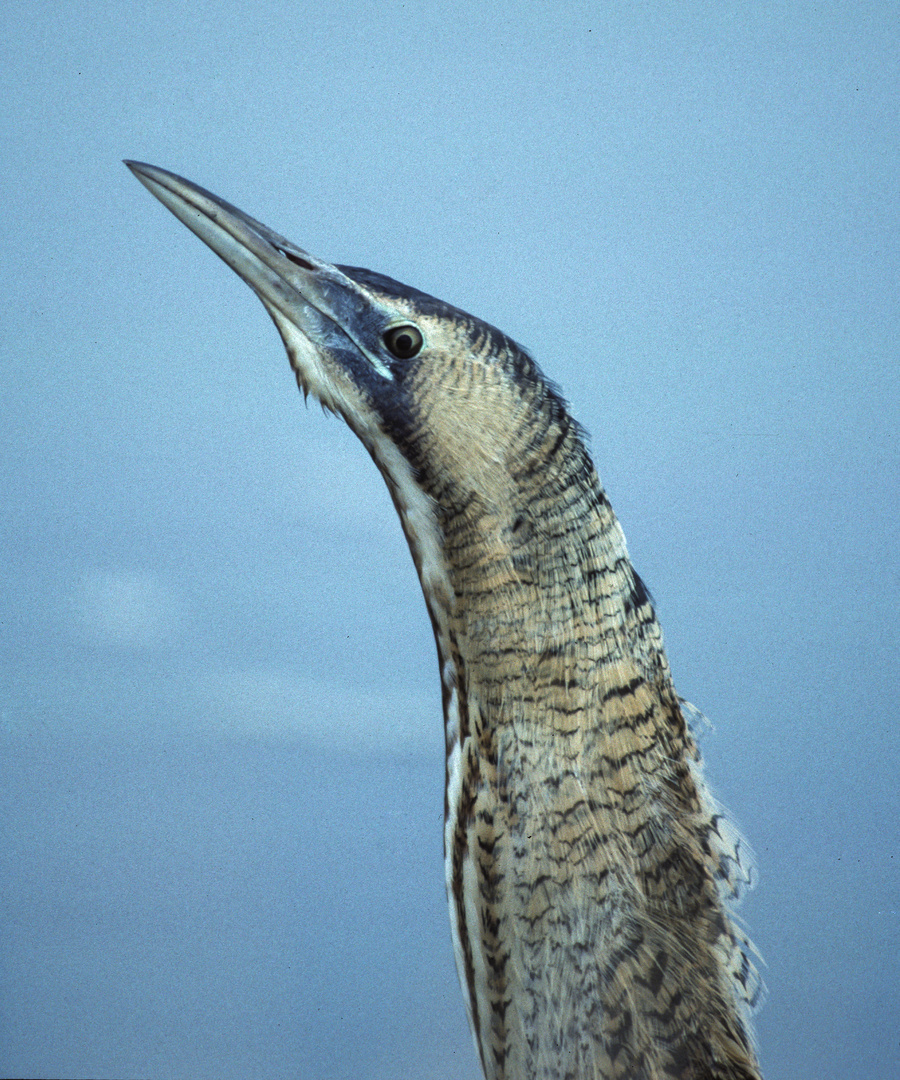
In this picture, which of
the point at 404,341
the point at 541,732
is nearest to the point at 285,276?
the point at 404,341

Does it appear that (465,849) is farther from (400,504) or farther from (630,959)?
(400,504)

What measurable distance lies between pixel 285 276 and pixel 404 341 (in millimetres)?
130

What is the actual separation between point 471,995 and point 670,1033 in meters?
0.17

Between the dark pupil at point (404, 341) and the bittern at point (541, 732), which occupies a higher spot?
the dark pupil at point (404, 341)

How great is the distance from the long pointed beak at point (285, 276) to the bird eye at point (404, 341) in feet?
0.06

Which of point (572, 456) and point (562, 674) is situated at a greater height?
point (572, 456)

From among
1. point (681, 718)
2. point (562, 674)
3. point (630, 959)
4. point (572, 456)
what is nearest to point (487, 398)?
point (572, 456)

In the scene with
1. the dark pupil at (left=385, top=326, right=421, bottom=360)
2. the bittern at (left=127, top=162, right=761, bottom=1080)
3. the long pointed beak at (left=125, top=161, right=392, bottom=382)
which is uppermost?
the long pointed beak at (left=125, top=161, right=392, bottom=382)

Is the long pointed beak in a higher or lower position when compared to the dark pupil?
higher

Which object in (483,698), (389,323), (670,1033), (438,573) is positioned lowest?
(670,1033)

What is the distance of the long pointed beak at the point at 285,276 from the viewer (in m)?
0.72

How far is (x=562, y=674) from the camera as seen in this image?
69 centimetres

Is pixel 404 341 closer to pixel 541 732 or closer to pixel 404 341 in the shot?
pixel 404 341

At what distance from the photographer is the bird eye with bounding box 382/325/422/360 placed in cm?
69
